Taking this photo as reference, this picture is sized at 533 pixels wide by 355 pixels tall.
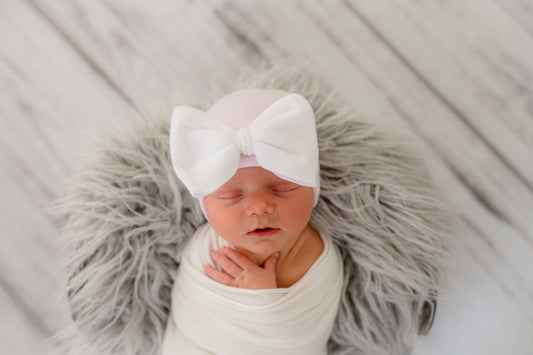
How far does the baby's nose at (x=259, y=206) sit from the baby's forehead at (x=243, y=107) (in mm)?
153

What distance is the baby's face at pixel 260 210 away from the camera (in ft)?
3.09

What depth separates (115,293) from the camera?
44.8 inches

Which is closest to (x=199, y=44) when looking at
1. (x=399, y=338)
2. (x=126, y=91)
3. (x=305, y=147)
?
(x=126, y=91)

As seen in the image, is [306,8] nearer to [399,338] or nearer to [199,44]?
[199,44]

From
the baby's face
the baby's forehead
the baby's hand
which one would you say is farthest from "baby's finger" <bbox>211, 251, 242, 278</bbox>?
the baby's forehead

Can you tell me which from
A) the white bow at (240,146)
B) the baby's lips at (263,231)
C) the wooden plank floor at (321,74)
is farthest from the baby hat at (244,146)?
the wooden plank floor at (321,74)

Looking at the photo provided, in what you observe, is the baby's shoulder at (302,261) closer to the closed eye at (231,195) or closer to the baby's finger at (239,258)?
the baby's finger at (239,258)

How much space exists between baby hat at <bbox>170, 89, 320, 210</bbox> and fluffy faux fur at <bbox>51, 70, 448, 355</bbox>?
0.25m

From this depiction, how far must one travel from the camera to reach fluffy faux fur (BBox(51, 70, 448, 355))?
112cm

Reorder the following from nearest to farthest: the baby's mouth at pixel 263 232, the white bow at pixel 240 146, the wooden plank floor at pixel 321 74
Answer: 1. the white bow at pixel 240 146
2. the baby's mouth at pixel 263 232
3. the wooden plank floor at pixel 321 74

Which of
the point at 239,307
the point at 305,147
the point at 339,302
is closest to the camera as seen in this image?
the point at 305,147

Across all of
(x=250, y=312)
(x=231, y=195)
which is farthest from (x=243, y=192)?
(x=250, y=312)

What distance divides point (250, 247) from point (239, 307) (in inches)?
6.4

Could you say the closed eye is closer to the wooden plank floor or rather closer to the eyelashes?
the eyelashes
